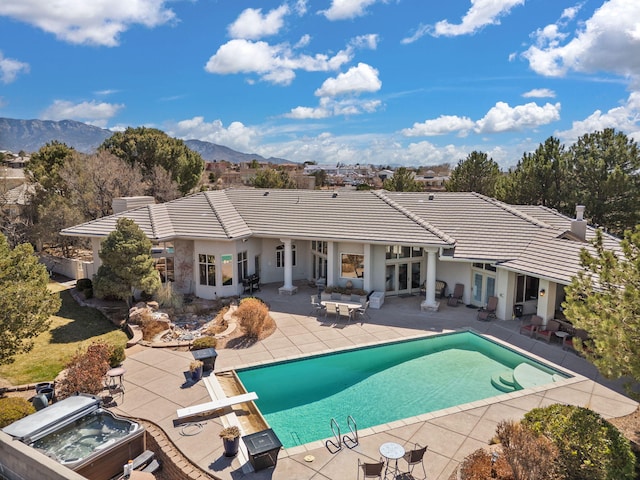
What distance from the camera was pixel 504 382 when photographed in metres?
14.5

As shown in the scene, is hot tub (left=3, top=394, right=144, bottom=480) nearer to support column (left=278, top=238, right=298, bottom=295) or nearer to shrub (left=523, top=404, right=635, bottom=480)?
shrub (left=523, top=404, right=635, bottom=480)

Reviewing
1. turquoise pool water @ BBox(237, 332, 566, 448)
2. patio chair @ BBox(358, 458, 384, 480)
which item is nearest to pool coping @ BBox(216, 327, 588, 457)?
turquoise pool water @ BBox(237, 332, 566, 448)

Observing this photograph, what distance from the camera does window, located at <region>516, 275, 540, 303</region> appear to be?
21062mm

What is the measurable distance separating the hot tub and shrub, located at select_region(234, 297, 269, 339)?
7586mm

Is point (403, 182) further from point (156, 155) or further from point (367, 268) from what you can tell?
point (367, 268)

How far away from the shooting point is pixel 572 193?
34.7 metres

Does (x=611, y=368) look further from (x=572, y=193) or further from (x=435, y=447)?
(x=572, y=193)

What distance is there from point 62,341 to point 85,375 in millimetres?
7408

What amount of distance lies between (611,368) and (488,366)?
7.94m

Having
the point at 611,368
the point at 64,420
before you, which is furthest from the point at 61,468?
the point at 611,368

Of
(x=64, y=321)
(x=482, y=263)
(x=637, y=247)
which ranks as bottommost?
(x=64, y=321)

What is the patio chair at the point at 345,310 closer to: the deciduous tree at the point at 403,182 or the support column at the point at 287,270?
the support column at the point at 287,270

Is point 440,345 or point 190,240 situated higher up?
point 190,240

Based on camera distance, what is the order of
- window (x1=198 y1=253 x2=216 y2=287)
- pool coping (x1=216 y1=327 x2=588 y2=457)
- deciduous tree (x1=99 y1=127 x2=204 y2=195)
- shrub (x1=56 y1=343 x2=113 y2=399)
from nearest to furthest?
pool coping (x1=216 y1=327 x2=588 y2=457) < shrub (x1=56 y1=343 x2=113 y2=399) < window (x1=198 y1=253 x2=216 y2=287) < deciduous tree (x1=99 y1=127 x2=204 y2=195)
